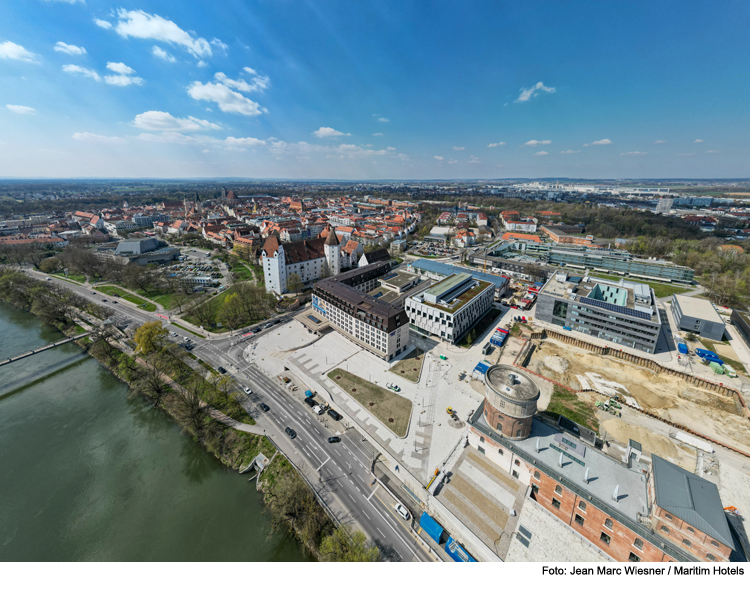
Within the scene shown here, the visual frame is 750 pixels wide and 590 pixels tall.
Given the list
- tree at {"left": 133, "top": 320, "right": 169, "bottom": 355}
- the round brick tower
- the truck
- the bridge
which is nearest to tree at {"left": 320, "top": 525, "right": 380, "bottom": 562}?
the round brick tower

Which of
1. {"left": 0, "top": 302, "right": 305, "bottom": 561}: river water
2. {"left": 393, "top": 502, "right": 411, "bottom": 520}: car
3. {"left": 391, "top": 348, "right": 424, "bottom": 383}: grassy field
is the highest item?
{"left": 393, "top": 502, "right": 411, "bottom": 520}: car

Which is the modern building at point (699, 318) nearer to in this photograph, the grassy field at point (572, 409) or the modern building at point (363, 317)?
the grassy field at point (572, 409)

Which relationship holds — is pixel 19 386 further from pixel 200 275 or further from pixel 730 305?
pixel 730 305

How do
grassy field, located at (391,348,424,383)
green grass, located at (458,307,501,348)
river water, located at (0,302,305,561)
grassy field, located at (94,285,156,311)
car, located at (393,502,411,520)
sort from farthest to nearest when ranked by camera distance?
grassy field, located at (94,285,156,311), green grass, located at (458,307,501,348), grassy field, located at (391,348,424,383), river water, located at (0,302,305,561), car, located at (393,502,411,520)

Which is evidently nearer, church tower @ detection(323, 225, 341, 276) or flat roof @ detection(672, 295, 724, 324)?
flat roof @ detection(672, 295, 724, 324)

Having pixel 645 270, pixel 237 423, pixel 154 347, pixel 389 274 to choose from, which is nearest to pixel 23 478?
pixel 154 347

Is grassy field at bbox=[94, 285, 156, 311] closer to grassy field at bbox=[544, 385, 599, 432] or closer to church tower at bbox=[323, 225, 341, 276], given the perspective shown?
church tower at bbox=[323, 225, 341, 276]
